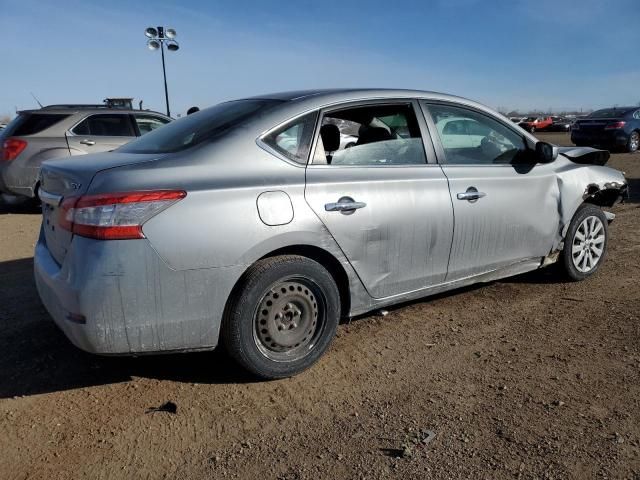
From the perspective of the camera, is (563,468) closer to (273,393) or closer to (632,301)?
(273,393)

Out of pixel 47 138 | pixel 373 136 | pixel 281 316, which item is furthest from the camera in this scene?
pixel 47 138

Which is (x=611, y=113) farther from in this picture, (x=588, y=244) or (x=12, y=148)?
(x=12, y=148)

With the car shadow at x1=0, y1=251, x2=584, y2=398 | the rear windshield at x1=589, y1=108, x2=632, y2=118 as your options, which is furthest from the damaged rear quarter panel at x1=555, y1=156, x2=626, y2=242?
the rear windshield at x1=589, y1=108, x2=632, y2=118

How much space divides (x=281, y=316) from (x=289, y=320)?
66mm

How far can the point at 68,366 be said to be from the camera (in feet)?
11.2

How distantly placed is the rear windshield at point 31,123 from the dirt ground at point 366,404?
16.0ft

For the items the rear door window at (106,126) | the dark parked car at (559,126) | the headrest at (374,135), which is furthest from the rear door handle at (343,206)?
the dark parked car at (559,126)

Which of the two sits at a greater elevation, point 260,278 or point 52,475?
point 260,278

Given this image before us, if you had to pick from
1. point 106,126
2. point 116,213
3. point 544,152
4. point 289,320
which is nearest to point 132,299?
point 116,213

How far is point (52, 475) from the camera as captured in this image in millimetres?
2424

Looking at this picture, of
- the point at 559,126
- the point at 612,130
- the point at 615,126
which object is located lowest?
the point at 559,126

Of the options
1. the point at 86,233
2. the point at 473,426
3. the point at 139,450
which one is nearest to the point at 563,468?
the point at 473,426

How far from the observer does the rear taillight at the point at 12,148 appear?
319 inches

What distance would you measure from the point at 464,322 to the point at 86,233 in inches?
105
